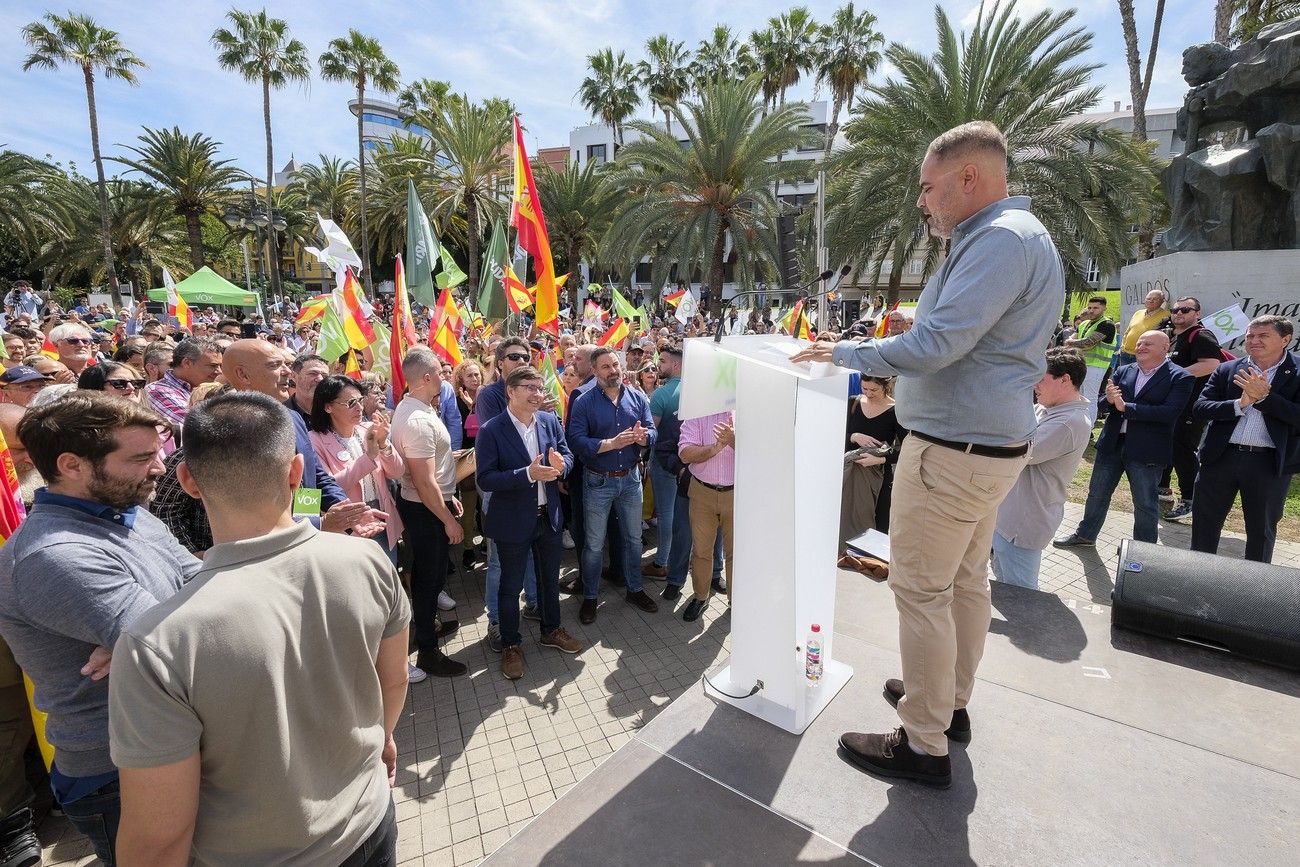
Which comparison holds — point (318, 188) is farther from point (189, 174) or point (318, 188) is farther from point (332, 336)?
point (332, 336)

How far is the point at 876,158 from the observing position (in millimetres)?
15492

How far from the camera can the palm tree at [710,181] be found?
19.4m

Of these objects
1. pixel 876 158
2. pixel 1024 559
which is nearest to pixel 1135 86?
pixel 876 158

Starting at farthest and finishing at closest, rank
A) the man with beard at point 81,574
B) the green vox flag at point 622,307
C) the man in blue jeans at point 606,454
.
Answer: the green vox flag at point 622,307
the man in blue jeans at point 606,454
the man with beard at point 81,574

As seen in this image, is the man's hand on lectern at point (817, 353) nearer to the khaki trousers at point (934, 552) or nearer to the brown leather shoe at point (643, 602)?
the khaki trousers at point (934, 552)

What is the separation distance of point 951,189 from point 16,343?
969 centimetres

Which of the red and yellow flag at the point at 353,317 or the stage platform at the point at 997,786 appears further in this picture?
the red and yellow flag at the point at 353,317

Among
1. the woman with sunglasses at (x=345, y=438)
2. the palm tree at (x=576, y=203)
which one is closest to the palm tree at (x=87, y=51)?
the palm tree at (x=576, y=203)

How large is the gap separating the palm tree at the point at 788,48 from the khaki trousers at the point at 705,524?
34747 millimetres

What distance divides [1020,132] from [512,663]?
16.6 metres

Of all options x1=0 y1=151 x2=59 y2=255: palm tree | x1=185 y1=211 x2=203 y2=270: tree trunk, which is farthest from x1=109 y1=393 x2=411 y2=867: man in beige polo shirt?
x1=0 y1=151 x2=59 y2=255: palm tree

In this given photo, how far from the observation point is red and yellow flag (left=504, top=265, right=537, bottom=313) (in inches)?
315

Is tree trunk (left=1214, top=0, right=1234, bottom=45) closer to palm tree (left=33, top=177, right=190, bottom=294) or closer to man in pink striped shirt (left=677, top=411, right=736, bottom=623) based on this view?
man in pink striped shirt (left=677, top=411, right=736, bottom=623)

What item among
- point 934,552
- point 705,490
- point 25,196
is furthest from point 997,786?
Answer: point 25,196
